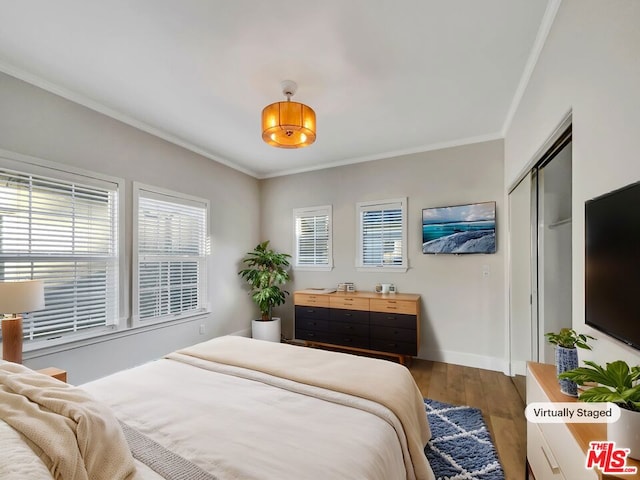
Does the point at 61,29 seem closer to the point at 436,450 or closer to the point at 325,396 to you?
the point at 325,396

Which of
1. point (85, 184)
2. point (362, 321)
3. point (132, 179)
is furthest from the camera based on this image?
point (362, 321)

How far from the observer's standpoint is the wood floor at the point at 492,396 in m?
1.98

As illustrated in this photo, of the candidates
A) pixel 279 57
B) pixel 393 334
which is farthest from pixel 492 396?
pixel 279 57

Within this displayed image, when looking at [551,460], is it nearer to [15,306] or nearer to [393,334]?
[393,334]

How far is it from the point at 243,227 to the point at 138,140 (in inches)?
74.3

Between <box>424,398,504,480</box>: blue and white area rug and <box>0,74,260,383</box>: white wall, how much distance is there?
2874mm

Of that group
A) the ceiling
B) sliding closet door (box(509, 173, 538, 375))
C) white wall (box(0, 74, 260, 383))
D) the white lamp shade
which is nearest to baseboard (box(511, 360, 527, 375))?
sliding closet door (box(509, 173, 538, 375))

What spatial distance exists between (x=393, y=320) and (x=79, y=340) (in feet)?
Answer: 10.3

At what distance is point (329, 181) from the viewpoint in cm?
445

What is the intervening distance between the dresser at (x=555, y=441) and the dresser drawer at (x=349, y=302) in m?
2.12

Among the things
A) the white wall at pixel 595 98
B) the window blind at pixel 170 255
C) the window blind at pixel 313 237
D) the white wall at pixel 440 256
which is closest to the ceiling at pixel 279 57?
the white wall at pixel 595 98

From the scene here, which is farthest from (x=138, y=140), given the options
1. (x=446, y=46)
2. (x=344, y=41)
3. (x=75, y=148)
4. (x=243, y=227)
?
(x=446, y=46)

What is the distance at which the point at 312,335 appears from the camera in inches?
157

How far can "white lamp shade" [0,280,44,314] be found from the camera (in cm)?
183
